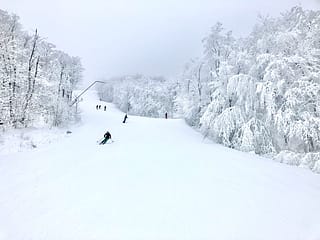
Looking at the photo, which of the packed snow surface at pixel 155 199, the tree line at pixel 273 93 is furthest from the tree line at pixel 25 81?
the tree line at pixel 273 93

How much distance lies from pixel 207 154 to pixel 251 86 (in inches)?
330

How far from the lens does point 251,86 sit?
1920 cm

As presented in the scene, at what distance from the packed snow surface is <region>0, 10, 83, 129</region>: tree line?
9.71 meters

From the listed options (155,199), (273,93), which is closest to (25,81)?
(155,199)

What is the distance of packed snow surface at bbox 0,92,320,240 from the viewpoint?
5.42m

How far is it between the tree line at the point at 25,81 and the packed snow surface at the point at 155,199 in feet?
31.9

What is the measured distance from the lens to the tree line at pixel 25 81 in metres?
20.1

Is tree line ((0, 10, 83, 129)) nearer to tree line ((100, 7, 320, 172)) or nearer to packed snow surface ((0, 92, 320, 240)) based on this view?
packed snow surface ((0, 92, 320, 240))

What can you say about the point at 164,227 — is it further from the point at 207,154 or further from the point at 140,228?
the point at 207,154

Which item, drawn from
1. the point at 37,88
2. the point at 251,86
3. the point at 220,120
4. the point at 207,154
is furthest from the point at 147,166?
the point at 37,88

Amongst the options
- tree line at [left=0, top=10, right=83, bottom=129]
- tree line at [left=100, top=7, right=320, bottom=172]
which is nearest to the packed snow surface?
tree line at [left=100, top=7, right=320, bottom=172]

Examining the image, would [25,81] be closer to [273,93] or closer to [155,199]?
[155,199]

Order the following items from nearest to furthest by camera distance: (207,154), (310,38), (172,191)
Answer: (172,191) < (207,154) < (310,38)

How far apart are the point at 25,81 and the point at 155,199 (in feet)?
67.8
